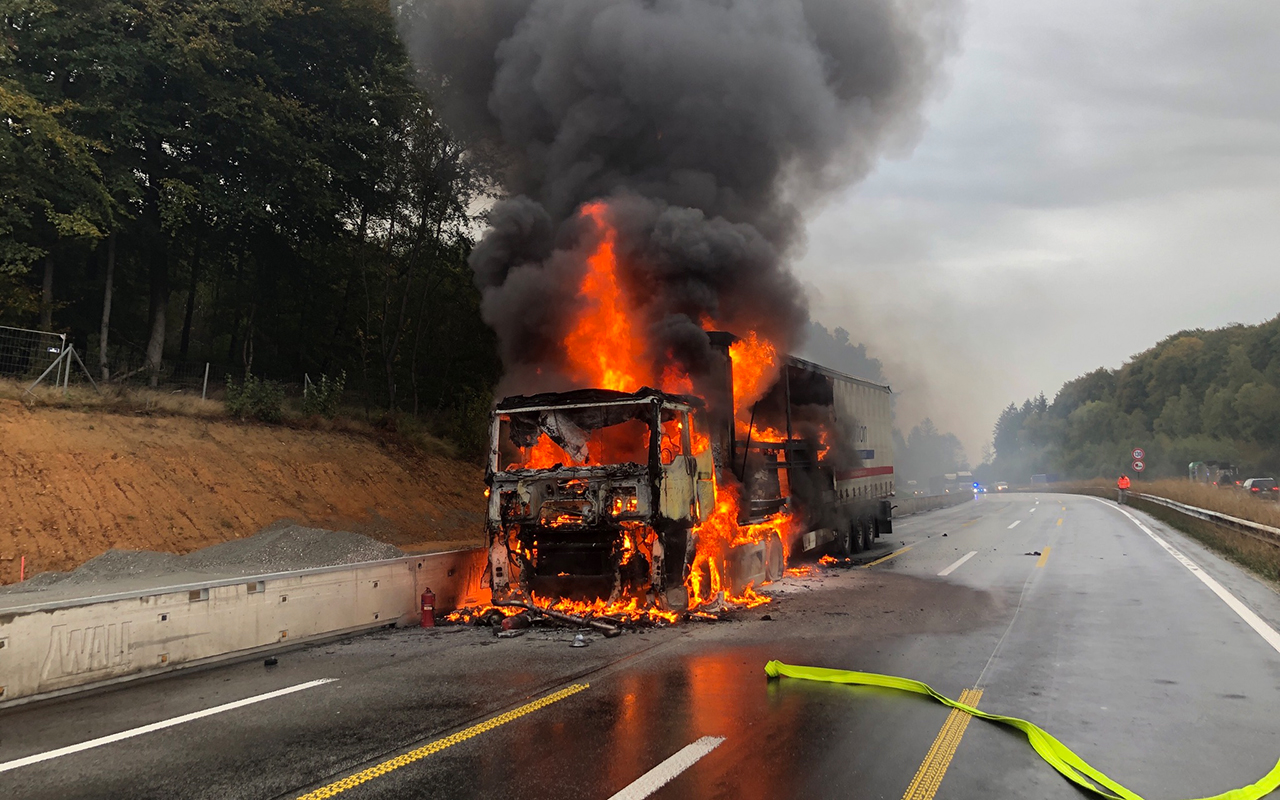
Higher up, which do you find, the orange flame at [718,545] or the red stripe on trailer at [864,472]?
the red stripe on trailer at [864,472]

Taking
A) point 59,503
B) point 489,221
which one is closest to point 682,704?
point 489,221

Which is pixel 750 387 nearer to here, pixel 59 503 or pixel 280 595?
pixel 280 595

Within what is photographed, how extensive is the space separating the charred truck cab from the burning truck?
1 centimetres

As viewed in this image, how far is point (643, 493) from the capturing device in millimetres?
8547

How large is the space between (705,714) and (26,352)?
1900 cm

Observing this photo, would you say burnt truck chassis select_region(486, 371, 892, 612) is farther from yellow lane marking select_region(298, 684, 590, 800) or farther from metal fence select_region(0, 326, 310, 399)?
metal fence select_region(0, 326, 310, 399)

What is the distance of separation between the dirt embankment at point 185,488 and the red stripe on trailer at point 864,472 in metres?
10.4

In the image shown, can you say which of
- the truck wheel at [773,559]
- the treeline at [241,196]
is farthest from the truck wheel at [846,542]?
the treeline at [241,196]

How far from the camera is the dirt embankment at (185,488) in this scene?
45.5ft

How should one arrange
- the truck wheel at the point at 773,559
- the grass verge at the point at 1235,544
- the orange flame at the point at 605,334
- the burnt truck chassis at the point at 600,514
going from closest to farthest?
the burnt truck chassis at the point at 600,514 → the orange flame at the point at 605,334 → the truck wheel at the point at 773,559 → the grass verge at the point at 1235,544

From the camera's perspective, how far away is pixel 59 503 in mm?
14180

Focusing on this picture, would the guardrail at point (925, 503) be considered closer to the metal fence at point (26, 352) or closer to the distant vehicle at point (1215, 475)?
the distant vehicle at point (1215, 475)

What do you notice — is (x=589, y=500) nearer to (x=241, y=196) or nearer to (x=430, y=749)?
(x=430, y=749)

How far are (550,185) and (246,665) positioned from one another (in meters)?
9.49
